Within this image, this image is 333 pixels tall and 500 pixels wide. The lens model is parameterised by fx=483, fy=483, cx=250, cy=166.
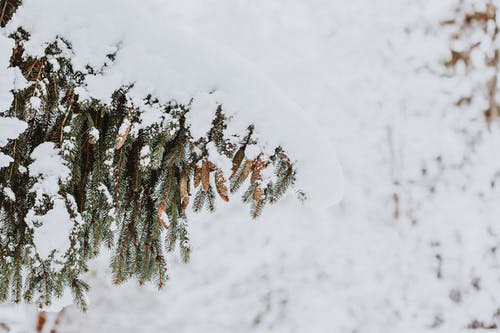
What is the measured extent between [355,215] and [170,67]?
3572mm

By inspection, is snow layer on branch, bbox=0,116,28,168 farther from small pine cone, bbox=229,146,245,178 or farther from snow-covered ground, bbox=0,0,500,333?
snow-covered ground, bbox=0,0,500,333

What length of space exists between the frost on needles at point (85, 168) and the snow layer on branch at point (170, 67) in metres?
0.03

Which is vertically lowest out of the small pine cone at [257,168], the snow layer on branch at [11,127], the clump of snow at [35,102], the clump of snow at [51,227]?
the clump of snow at [51,227]

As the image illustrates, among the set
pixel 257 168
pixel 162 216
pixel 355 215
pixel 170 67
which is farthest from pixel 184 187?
pixel 355 215

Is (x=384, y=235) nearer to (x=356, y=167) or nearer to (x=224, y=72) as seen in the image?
(x=356, y=167)

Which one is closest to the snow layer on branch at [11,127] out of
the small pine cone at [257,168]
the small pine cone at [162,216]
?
the small pine cone at [162,216]

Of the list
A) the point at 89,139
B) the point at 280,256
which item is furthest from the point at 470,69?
the point at 89,139

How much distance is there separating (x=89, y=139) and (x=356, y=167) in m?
3.64

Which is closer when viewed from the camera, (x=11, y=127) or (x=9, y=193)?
(x=11, y=127)

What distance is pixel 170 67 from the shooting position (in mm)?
1504

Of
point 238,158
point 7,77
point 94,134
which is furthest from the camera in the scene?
point 238,158

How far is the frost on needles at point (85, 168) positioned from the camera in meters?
1.44

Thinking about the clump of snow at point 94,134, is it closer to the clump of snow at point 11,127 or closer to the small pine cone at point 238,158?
the clump of snow at point 11,127

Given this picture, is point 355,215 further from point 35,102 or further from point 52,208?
point 35,102
